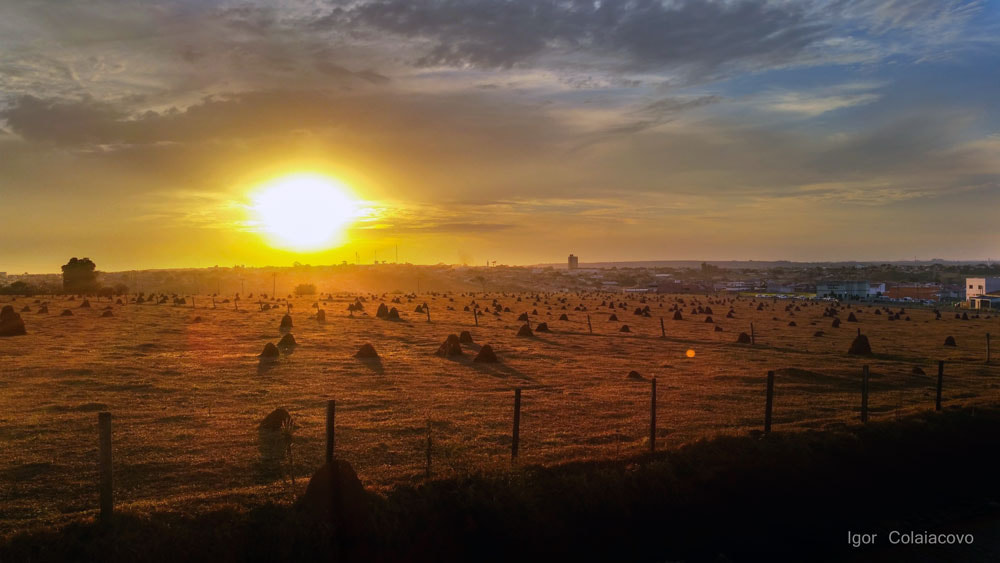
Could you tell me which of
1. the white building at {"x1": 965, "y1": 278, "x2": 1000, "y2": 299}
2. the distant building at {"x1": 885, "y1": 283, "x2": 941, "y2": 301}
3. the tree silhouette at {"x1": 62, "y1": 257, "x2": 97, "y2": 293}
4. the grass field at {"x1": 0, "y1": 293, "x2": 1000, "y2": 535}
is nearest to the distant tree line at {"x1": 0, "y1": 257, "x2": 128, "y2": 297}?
the tree silhouette at {"x1": 62, "y1": 257, "x2": 97, "y2": 293}

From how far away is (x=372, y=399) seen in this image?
20234mm

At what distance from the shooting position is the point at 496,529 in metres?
10.3

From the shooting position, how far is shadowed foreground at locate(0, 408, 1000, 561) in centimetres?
899

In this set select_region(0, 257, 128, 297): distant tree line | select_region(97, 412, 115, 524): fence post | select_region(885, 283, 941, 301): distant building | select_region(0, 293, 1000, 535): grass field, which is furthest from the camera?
select_region(885, 283, 941, 301): distant building

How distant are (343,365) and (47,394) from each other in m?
11.0

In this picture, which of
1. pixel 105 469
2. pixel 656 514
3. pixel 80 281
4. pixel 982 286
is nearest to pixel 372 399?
pixel 656 514

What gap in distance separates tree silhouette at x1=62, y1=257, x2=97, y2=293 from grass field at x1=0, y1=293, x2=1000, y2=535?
6822cm

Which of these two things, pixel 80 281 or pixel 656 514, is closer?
pixel 656 514

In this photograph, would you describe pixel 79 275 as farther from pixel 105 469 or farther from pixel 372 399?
pixel 105 469

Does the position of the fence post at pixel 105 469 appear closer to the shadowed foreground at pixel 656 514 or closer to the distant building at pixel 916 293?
the shadowed foreground at pixel 656 514

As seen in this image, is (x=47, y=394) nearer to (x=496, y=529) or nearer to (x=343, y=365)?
(x=343, y=365)

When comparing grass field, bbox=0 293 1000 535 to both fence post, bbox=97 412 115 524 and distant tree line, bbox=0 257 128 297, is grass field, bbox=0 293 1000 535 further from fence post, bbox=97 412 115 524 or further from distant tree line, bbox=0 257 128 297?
distant tree line, bbox=0 257 128 297

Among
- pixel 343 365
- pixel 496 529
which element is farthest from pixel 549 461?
pixel 343 365

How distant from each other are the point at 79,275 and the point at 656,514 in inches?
4546
